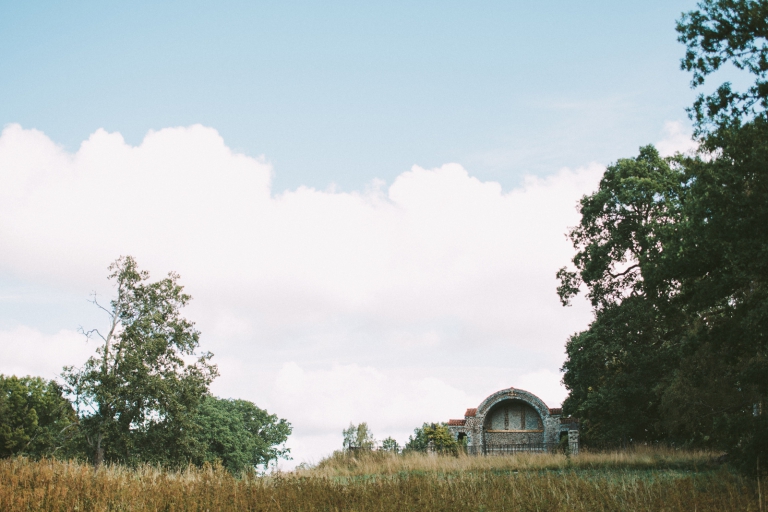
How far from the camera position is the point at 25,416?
54094mm

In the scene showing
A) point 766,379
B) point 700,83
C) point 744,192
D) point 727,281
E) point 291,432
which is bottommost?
point 291,432

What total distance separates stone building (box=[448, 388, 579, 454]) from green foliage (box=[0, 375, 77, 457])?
31.5 m

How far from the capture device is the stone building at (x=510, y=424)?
161ft

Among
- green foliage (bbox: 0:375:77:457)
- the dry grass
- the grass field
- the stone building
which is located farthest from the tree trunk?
the stone building

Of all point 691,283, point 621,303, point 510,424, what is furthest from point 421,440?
point 691,283

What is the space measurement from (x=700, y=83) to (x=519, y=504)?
12.4 meters

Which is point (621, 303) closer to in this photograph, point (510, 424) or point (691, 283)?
point (691, 283)

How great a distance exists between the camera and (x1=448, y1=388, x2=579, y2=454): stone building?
161ft

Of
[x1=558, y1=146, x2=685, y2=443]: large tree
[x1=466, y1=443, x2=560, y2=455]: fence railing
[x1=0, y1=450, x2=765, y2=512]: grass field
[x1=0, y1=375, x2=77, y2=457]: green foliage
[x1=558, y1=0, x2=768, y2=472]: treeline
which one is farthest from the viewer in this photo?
[x1=0, y1=375, x2=77, y2=457]: green foliage

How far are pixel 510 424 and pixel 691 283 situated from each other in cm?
3613

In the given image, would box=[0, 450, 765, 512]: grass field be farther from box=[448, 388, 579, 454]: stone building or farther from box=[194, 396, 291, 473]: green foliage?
box=[448, 388, 579, 454]: stone building

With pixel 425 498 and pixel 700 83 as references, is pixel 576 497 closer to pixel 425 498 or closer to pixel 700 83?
pixel 425 498

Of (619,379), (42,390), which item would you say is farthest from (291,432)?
(619,379)

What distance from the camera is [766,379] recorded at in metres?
16.5
